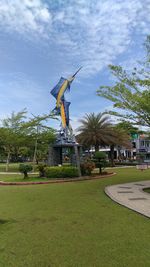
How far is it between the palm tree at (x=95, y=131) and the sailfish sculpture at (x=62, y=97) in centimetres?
1439

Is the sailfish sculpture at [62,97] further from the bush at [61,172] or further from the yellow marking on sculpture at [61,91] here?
the bush at [61,172]

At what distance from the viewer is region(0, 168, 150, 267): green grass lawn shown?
3697 mm

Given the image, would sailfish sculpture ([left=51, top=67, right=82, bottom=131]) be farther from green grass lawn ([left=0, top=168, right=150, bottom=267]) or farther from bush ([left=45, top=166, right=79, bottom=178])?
green grass lawn ([left=0, top=168, right=150, bottom=267])

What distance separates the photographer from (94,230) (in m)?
5.06

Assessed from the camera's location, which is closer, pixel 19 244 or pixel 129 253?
pixel 129 253

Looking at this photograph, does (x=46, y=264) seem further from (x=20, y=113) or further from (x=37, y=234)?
(x=20, y=113)

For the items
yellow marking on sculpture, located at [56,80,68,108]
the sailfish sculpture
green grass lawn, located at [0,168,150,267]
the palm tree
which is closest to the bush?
the sailfish sculpture

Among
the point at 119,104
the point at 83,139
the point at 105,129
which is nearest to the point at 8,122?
the point at 83,139

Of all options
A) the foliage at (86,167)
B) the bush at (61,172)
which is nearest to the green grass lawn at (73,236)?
the bush at (61,172)

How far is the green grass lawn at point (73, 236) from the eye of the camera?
3697 mm

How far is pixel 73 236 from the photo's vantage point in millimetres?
4723

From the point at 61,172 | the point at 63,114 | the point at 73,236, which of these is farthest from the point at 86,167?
the point at 73,236

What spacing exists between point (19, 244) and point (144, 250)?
209cm

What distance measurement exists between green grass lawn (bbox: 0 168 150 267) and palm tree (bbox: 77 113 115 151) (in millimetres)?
25681
